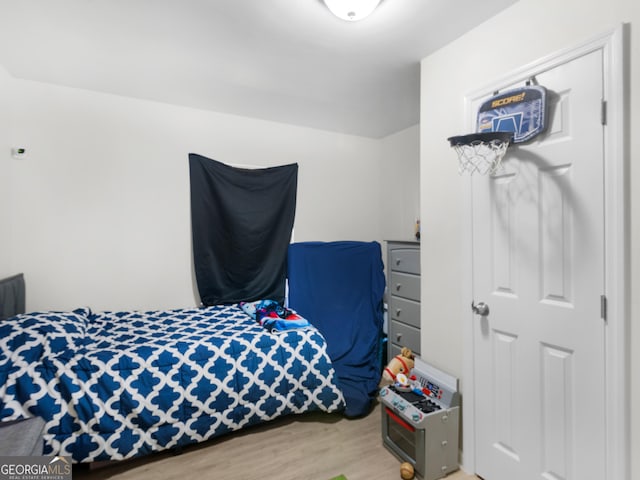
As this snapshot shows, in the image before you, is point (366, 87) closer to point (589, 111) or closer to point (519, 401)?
point (589, 111)

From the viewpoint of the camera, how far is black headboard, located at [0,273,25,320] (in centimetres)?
217

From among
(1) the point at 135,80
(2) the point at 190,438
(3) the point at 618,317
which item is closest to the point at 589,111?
(3) the point at 618,317

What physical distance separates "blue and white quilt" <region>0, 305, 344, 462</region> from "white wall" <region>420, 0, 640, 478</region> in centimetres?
93

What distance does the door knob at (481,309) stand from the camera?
180 cm

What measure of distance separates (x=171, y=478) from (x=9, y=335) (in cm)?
120

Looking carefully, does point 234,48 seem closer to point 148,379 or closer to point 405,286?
point 148,379

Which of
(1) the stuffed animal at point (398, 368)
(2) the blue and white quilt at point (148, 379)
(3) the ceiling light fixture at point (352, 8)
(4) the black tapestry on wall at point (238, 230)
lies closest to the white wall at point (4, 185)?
(2) the blue and white quilt at point (148, 379)

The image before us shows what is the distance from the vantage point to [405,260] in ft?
9.89

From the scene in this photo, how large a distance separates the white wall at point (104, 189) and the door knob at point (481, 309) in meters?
2.51

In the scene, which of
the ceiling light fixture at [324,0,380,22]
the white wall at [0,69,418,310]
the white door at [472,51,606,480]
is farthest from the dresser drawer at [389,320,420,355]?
the ceiling light fixture at [324,0,380,22]

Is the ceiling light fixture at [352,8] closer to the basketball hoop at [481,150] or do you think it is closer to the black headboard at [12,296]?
the basketball hoop at [481,150]

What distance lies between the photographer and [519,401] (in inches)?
64.4

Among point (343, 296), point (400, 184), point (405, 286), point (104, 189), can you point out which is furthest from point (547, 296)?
point (104, 189)

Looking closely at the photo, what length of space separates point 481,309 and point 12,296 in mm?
3123
